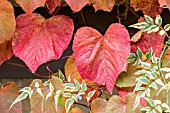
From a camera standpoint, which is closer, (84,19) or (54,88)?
(54,88)

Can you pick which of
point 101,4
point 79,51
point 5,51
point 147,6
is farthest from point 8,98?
point 147,6

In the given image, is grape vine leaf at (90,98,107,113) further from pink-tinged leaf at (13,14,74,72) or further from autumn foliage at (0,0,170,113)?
pink-tinged leaf at (13,14,74,72)

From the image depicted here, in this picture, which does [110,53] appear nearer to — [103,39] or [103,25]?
[103,39]

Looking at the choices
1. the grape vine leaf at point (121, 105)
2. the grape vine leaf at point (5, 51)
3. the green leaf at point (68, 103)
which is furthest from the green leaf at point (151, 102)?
the grape vine leaf at point (5, 51)

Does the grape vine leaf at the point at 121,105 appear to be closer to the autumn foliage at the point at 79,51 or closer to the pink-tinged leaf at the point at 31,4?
the autumn foliage at the point at 79,51

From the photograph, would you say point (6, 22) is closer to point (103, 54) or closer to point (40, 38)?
point (40, 38)

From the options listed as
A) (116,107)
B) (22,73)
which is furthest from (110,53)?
(22,73)
